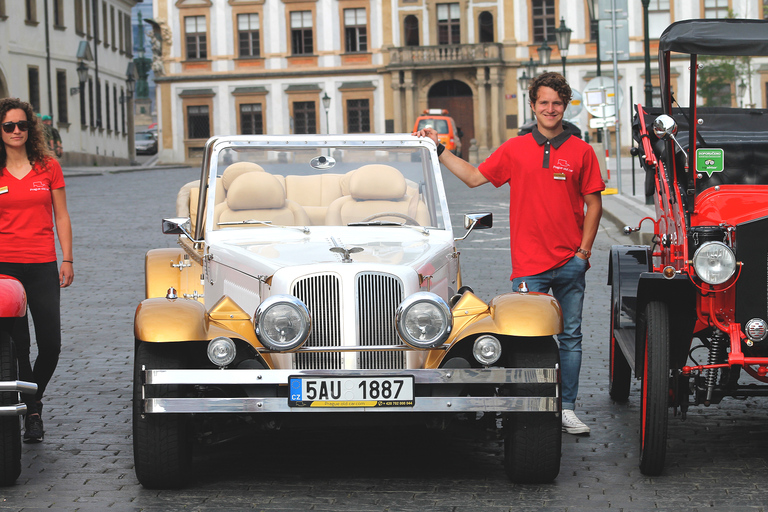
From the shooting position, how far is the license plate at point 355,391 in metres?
5.39

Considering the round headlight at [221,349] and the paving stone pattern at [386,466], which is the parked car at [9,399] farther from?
the round headlight at [221,349]

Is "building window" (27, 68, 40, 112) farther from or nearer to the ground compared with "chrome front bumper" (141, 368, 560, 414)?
farther from the ground

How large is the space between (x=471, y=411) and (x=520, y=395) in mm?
247

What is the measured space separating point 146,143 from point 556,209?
7600cm

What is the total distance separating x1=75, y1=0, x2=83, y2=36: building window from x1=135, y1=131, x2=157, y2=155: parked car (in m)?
23.0

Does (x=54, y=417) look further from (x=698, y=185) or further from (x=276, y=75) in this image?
(x=276, y=75)

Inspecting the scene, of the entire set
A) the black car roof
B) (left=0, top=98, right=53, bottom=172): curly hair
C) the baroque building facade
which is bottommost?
(left=0, top=98, right=53, bottom=172): curly hair

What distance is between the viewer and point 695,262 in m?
5.56

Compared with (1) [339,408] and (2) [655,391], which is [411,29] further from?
(1) [339,408]

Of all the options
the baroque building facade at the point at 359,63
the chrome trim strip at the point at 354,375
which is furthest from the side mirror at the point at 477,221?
the baroque building facade at the point at 359,63

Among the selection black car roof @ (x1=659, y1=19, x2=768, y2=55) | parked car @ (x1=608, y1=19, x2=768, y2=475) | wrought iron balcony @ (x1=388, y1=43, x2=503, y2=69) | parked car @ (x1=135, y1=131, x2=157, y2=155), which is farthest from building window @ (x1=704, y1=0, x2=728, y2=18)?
black car roof @ (x1=659, y1=19, x2=768, y2=55)

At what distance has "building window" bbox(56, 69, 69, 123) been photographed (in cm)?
5378

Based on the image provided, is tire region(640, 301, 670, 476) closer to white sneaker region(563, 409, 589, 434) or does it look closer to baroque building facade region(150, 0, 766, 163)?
white sneaker region(563, 409, 589, 434)

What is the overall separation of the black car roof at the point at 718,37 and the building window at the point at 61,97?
1964 inches
